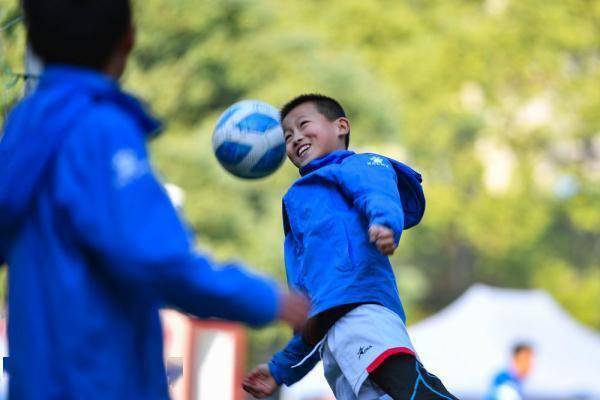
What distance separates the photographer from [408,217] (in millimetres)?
5000

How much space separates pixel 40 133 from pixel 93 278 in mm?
370

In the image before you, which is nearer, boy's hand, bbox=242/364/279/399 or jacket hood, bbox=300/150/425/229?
boy's hand, bbox=242/364/279/399

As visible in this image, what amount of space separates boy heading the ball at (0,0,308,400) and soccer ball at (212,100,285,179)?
7.70 feet

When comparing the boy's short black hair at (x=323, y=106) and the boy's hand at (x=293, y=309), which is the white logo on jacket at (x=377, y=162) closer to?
the boy's short black hair at (x=323, y=106)

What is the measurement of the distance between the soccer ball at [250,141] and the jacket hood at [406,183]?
439mm

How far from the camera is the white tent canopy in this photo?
17422 mm

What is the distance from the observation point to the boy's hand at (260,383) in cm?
481

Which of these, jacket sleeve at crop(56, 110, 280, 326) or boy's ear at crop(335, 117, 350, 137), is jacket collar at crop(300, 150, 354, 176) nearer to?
boy's ear at crop(335, 117, 350, 137)

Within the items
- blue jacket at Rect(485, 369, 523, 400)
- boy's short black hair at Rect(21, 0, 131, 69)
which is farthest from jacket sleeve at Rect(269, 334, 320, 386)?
blue jacket at Rect(485, 369, 523, 400)

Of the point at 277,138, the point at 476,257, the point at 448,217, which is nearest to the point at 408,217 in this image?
the point at 277,138

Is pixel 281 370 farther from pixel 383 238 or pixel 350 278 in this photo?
pixel 383 238

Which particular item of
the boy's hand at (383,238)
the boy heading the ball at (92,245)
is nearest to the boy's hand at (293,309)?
the boy heading the ball at (92,245)

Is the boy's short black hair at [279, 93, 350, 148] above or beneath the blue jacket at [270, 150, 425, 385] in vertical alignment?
above

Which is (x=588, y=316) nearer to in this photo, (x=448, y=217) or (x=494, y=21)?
(x=448, y=217)
